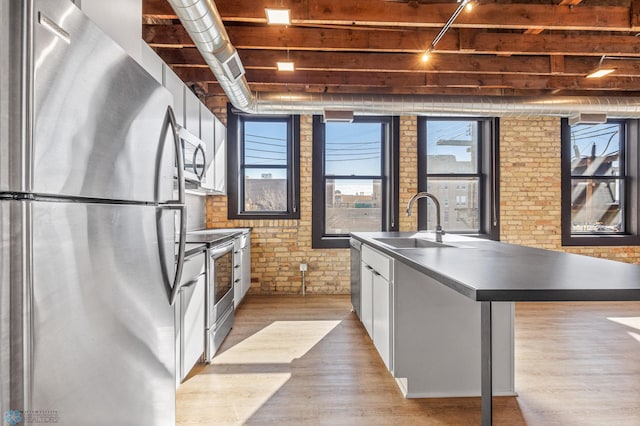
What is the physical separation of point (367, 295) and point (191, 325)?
4.83 feet

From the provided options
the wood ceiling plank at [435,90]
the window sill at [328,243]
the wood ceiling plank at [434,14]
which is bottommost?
the window sill at [328,243]

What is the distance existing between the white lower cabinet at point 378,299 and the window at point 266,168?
218 cm

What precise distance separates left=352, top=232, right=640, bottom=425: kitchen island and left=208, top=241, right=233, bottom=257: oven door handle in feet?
4.17

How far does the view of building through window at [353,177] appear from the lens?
546 cm

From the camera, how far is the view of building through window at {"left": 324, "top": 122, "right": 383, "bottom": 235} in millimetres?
5465

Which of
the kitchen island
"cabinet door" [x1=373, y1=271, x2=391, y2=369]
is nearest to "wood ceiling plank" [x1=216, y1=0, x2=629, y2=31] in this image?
the kitchen island

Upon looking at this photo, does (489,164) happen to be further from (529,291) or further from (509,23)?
(529,291)

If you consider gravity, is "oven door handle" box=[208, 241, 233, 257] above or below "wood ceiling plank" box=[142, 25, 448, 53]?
below

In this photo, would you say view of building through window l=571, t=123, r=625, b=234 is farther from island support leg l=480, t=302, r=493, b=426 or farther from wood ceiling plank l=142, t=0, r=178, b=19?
wood ceiling plank l=142, t=0, r=178, b=19

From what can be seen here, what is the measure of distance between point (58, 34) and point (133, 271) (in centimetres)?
75

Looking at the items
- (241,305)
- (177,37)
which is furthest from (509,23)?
(241,305)

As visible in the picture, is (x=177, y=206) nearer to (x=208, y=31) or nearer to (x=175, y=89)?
(x=208, y=31)

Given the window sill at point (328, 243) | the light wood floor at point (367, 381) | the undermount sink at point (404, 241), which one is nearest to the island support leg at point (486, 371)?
the light wood floor at point (367, 381)

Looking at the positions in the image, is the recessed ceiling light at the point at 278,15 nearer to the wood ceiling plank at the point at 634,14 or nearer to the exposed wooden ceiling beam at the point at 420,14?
the exposed wooden ceiling beam at the point at 420,14
